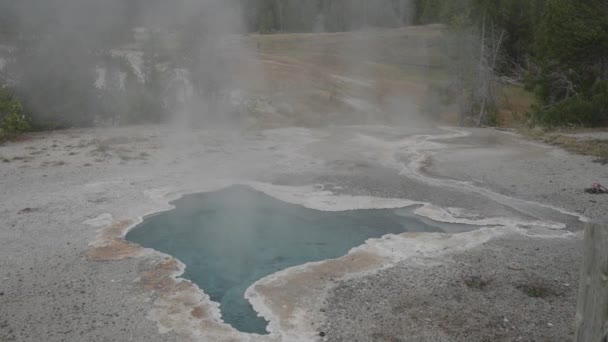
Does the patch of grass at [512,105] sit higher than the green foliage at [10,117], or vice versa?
the green foliage at [10,117]

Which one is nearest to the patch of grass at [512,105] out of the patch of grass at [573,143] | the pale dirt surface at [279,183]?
the pale dirt surface at [279,183]

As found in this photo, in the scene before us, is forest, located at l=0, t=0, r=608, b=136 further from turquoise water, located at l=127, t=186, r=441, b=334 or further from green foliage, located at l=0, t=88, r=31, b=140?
turquoise water, located at l=127, t=186, r=441, b=334

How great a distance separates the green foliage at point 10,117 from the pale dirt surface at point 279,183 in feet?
2.05

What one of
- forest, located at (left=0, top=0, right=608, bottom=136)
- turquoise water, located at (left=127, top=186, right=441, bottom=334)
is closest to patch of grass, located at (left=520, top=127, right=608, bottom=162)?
forest, located at (left=0, top=0, right=608, bottom=136)

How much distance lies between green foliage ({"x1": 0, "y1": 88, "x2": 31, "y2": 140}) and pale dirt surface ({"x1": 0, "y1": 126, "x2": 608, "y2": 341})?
Answer: 2.05 feet

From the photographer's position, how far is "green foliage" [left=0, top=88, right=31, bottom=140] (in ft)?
36.2

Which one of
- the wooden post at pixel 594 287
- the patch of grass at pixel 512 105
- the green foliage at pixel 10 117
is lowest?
the patch of grass at pixel 512 105

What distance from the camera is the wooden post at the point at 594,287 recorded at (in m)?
1.69

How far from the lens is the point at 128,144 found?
1080cm

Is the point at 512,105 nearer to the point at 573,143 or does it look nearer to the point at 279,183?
the point at 573,143

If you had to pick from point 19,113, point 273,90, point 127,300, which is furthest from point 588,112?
point 19,113

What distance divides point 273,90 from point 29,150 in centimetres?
926

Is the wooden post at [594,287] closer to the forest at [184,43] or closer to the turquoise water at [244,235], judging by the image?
the turquoise water at [244,235]

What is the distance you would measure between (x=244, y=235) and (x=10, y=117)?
25.1 feet
